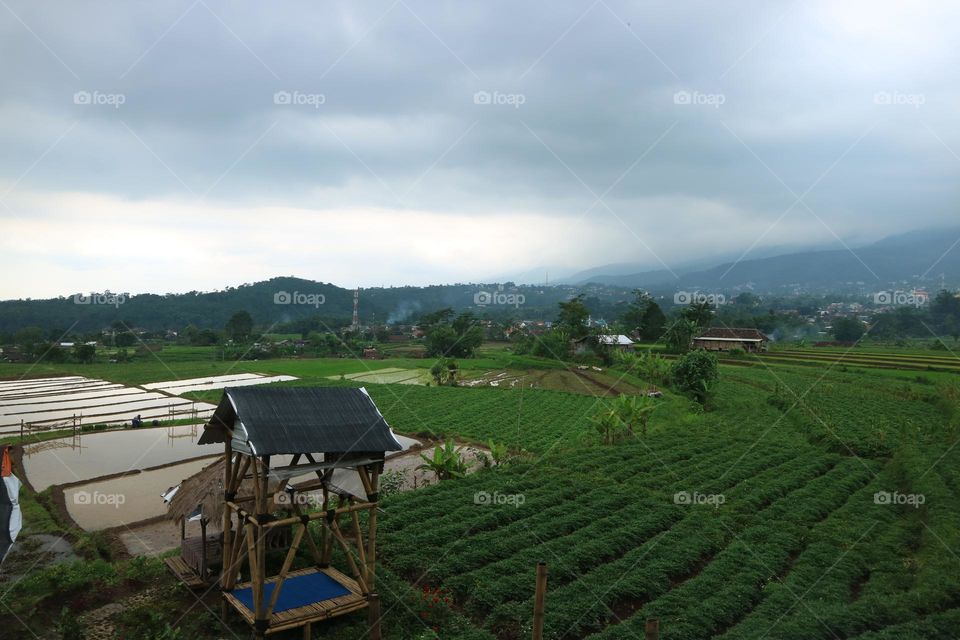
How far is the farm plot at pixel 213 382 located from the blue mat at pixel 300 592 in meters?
36.7

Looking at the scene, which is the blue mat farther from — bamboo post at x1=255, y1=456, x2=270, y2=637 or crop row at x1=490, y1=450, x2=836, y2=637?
crop row at x1=490, y1=450, x2=836, y2=637

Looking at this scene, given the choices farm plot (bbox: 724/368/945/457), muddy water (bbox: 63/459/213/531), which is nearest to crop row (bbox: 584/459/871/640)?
farm plot (bbox: 724/368/945/457)

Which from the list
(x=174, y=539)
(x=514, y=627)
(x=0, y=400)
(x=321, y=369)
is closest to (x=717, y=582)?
(x=514, y=627)

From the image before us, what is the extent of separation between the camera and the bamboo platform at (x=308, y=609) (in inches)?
357

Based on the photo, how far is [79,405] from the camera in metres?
37.8

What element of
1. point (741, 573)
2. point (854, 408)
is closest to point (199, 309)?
point (854, 408)

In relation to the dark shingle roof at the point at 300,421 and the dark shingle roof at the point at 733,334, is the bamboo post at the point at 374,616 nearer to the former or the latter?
the dark shingle roof at the point at 300,421

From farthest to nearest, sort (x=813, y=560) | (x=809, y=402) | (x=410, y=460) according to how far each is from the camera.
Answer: (x=809, y=402) < (x=410, y=460) < (x=813, y=560)

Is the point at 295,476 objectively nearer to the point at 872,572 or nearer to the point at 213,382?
the point at 872,572

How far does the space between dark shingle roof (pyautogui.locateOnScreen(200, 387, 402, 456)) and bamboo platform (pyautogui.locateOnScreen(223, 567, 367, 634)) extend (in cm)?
252

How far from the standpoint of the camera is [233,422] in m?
10.2

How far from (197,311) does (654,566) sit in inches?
4202

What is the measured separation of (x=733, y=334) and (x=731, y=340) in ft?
4.10

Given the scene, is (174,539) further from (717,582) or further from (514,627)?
(717,582)
